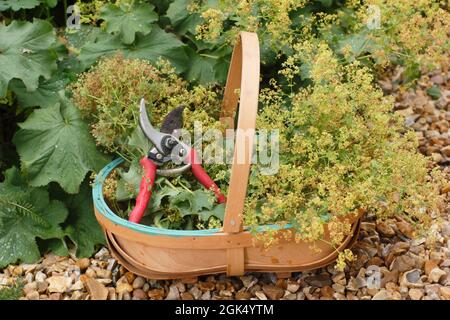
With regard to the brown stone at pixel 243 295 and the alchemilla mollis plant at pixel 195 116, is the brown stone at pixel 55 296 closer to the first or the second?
the alchemilla mollis plant at pixel 195 116

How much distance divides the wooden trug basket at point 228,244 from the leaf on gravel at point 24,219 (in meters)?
0.30

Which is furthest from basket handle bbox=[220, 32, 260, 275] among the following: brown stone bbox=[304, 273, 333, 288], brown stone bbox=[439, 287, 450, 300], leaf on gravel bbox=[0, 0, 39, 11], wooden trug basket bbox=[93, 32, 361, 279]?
leaf on gravel bbox=[0, 0, 39, 11]

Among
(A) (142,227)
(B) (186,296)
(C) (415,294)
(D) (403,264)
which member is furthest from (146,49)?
(C) (415,294)

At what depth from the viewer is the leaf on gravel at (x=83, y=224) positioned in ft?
8.86

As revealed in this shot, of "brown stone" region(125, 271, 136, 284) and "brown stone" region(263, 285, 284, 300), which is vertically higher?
"brown stone" region(263, 285, 284, 300)

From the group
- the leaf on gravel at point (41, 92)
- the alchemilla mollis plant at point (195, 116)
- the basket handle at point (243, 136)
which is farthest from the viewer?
the leaf on gravel at point (41, 92)

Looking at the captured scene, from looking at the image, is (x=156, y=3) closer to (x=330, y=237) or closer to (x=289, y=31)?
(x=289, y=31)

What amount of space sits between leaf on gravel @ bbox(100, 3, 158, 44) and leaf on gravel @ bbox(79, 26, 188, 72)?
40 mm

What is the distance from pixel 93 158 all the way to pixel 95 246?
0.34 m

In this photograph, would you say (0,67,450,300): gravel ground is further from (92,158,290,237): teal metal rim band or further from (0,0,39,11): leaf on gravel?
(0,0,39,11): leaf on gravel

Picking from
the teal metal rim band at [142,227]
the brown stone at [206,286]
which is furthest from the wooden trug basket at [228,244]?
the brown stone at [206,286]

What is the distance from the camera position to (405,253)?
8.63 ft

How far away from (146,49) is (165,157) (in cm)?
66

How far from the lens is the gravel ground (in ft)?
8.18
